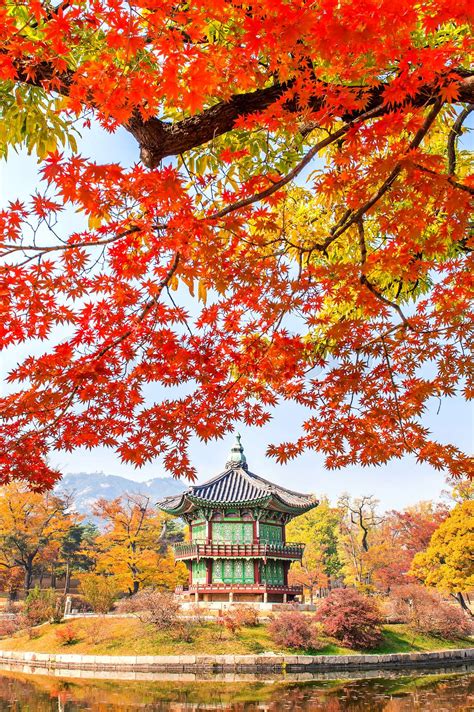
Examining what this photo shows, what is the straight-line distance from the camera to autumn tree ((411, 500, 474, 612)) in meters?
23.6

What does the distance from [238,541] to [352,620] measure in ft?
26.6

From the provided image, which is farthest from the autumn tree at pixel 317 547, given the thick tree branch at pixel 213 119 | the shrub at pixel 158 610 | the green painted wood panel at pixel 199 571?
the thick tree branch at pixel 213 119

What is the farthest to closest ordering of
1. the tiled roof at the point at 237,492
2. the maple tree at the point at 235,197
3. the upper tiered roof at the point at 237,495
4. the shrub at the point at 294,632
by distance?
1. the tiled roof at the point at 237,492
2. the upper tiered roof at the point at 237,495
3. the shrub at the point at 294,632
4. the maple tree at the point at 235,197

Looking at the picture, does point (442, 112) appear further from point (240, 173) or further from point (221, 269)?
point (221, 269)

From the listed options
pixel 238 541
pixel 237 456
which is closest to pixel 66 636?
pixel 238 541

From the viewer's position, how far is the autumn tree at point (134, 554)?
26.1 m

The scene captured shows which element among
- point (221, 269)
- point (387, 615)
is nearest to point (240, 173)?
point (221, 269)

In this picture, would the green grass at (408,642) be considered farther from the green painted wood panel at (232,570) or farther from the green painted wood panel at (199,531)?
the green painted wood panel at (199,531)

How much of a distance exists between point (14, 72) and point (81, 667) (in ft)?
61.5

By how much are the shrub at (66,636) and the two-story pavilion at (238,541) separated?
6486 mm

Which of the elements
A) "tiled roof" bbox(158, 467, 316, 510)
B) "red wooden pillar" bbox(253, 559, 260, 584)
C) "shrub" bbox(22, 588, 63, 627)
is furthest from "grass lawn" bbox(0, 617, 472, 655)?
"tiled roof" bbox(158, 467, 316, 510)

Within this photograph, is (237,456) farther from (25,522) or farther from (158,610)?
(158,610)

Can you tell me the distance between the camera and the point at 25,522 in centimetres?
2934

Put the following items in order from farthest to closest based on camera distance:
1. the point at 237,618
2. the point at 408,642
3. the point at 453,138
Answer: the point at 408,642
the point at 237,618
the point at 453,138
